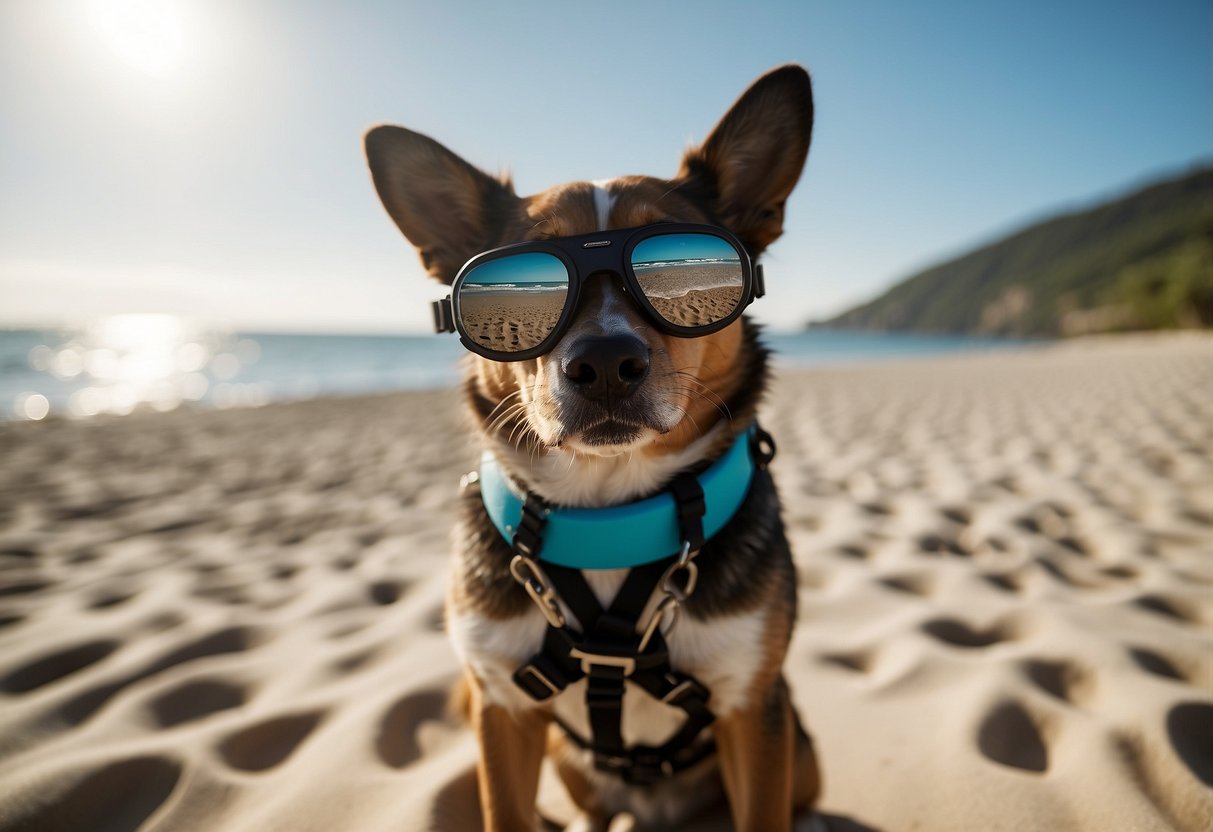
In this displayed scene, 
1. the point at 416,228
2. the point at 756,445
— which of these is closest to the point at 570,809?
the point at 756,445

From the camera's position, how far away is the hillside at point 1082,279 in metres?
41.1

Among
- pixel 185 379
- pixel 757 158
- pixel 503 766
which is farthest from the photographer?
pixel 185 379

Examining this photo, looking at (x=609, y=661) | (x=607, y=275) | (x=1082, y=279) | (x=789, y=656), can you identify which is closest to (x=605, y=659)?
(x=609, y=661)

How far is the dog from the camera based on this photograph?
154cm

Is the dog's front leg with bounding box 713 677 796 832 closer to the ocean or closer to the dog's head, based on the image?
the dog's head

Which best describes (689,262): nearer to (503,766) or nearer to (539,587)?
(539,587)

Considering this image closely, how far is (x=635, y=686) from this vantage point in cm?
160

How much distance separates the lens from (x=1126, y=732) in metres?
1.83

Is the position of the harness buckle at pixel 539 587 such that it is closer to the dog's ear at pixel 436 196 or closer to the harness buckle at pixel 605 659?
the harness buckle at pixel 605 659

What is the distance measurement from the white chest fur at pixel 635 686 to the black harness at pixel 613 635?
43 mm

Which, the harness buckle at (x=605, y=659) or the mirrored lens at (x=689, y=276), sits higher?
the mirrored lens at (x=689, y=276)

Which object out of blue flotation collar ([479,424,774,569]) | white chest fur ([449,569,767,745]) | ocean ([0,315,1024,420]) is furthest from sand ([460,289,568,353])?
ocean ([0,315,1024,420])

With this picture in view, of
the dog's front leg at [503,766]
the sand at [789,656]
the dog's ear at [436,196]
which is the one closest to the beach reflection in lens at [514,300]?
the dog's ear at [436,196]

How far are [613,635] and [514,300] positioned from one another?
0.96 meters
